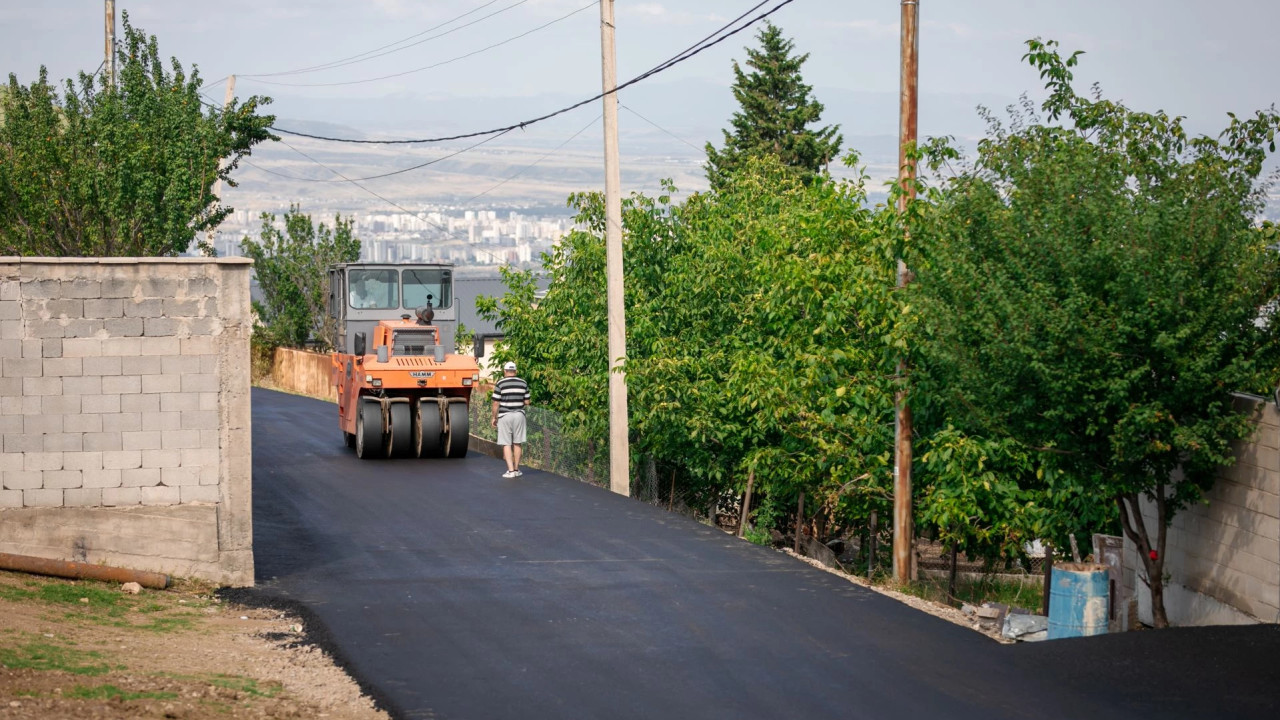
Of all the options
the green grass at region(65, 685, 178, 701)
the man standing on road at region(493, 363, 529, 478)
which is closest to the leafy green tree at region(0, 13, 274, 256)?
the man standing on road at region(493, 363, 529, 478)

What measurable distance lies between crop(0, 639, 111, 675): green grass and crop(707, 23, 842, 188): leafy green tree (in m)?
47.1

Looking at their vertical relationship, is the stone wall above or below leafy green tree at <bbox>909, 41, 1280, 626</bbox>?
below

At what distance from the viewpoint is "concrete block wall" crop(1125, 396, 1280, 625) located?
11.4 meters

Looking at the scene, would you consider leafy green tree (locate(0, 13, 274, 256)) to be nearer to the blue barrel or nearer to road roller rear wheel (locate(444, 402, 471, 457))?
road roller rear wheel (locate(444, 402, 471, 457))

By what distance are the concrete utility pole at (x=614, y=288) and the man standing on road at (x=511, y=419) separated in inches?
67.2

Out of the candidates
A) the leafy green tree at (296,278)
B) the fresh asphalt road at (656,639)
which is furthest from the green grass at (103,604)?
the leafy green tree at (296,278)

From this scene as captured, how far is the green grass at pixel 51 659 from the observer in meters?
9.63

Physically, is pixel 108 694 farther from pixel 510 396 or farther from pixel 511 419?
pixel 510 396

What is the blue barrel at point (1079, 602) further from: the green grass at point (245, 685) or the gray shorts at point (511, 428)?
the gray shorts at point (511, 428)

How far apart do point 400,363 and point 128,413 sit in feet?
34.6

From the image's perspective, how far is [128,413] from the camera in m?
13.7

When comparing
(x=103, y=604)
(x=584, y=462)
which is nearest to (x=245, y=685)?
(x=103, y=604)

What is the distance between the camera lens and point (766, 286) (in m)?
20.6

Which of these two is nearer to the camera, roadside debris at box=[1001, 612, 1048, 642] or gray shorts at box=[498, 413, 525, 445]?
roadside debris at box=[1001, 612, 1048, 642]
